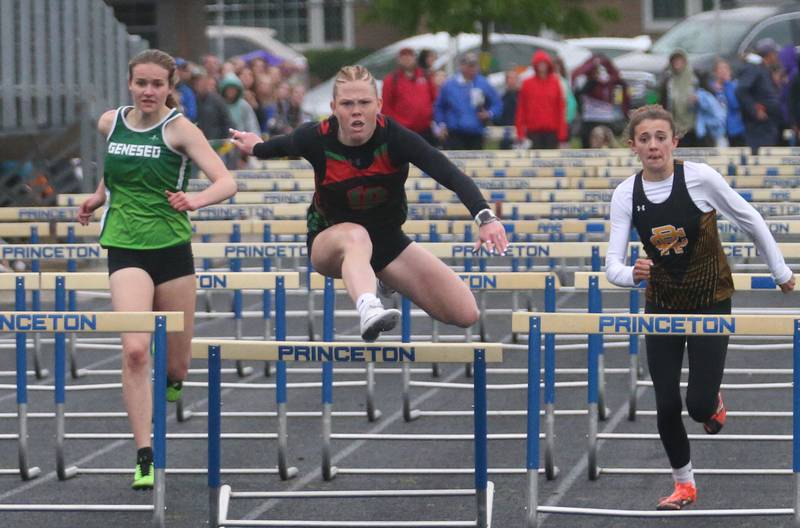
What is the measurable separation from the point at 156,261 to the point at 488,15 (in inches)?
1087

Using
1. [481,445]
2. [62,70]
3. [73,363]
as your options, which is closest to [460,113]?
[62,70]

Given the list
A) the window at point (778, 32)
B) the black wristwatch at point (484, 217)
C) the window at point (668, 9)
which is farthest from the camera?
the window at point (668, 9)

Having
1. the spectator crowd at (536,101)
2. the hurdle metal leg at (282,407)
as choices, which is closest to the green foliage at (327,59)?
the spectator crowd at (536,101)

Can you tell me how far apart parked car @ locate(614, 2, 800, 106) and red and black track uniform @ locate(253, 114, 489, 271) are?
20.5 m

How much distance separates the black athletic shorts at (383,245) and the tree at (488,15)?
2553cm

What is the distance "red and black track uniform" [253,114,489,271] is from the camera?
7730 mm

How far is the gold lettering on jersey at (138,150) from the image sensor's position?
838cm

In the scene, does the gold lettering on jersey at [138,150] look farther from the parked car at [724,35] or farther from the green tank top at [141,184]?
the parked car at [724,35]

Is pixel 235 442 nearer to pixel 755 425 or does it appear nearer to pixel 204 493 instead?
pixel 204 493

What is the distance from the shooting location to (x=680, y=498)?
317 inches

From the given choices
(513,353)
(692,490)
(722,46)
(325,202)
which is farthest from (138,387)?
(722,46)

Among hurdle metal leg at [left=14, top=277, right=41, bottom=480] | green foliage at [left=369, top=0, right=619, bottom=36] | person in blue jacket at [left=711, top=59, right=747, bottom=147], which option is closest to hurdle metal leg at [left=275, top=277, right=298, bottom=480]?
hurdle metal leg at [left=14, top=277, right=41, bottom=480]

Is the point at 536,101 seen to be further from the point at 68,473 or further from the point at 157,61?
the point at 157,61

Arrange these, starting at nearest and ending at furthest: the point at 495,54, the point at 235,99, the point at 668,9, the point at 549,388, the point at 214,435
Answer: the point at 214,435
the point at 549,388
the point at 235,99
the point at 495,54
the point at 668,9
